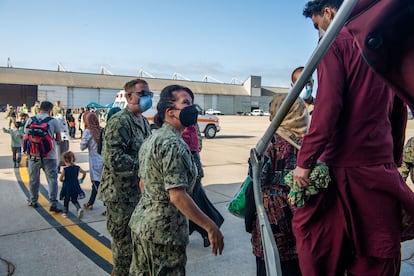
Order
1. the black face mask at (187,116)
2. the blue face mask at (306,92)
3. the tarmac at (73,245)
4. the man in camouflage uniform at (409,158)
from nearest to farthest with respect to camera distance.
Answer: the black face mask at (187,116) → the blue face mask at (306,92) → the tarmac at (73,245) → the man in camouflage uniform at (409,158)

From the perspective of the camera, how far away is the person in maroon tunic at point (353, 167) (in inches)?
79.8

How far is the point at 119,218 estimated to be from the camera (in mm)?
3297

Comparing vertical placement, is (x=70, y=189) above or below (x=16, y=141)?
below

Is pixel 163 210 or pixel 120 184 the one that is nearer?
pixel 163 210

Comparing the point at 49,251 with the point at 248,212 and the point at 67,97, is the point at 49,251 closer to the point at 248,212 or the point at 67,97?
the point at 248,212

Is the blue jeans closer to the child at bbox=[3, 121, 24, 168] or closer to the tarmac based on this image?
the tarmac

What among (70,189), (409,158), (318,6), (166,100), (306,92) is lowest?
(70,189)

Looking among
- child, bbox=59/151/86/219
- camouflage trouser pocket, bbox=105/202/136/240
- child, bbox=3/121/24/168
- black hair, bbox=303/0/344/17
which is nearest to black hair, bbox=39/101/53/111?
child, bbox=59/151/86/219

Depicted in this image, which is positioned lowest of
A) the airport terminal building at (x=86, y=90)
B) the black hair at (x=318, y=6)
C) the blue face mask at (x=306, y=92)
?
the blue face mask at (x=306, y=92)

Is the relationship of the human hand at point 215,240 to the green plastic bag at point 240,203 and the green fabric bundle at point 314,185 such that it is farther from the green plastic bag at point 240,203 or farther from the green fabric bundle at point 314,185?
the green fabric bundle at point 314,185

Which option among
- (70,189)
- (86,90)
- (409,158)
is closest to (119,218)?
(70,189)

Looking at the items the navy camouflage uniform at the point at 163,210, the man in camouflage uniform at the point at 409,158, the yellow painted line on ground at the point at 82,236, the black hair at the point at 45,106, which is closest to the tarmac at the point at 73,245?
the yellow painted line on ground at the point at 82,236

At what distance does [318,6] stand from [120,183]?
2.17m

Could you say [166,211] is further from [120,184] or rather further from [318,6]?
[318,6]
